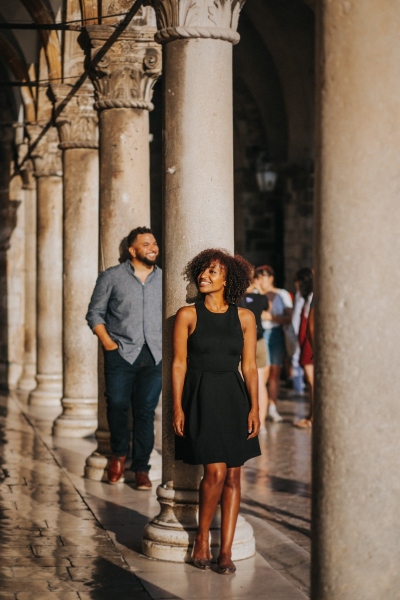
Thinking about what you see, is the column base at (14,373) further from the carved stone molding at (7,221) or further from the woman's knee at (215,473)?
the woman's knee at (215,473)

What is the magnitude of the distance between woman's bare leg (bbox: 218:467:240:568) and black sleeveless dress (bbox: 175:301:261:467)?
8 cm

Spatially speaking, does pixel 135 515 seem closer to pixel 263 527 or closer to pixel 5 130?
pixel 263 527

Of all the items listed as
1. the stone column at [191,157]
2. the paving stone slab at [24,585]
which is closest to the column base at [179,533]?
the stone column at [191,157]

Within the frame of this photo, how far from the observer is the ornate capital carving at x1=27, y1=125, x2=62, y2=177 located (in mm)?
14352

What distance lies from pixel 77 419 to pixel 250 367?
572 cm

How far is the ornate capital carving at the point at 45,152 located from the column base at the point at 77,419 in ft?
12.7

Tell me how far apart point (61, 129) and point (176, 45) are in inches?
201

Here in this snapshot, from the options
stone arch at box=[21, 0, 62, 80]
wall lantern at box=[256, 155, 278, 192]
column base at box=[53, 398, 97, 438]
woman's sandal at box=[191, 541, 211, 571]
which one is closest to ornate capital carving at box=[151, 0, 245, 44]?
woman's sandal at box=[191, 541, 211, 571]

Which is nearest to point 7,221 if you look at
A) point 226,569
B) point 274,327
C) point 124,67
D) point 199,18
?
point 274,327

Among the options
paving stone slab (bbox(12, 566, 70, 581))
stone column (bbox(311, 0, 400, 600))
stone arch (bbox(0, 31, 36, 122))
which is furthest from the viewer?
stone arch (bbox(0, 31, 36, 122))

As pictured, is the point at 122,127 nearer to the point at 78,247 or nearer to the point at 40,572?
the point at 78,247

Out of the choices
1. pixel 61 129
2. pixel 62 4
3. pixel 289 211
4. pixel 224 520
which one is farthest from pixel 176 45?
pixel 289 211

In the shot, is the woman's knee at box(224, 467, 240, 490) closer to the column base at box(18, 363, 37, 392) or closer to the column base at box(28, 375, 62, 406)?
the column base at box(28, 375, 62, 406)

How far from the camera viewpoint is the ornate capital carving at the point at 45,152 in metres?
14.4
